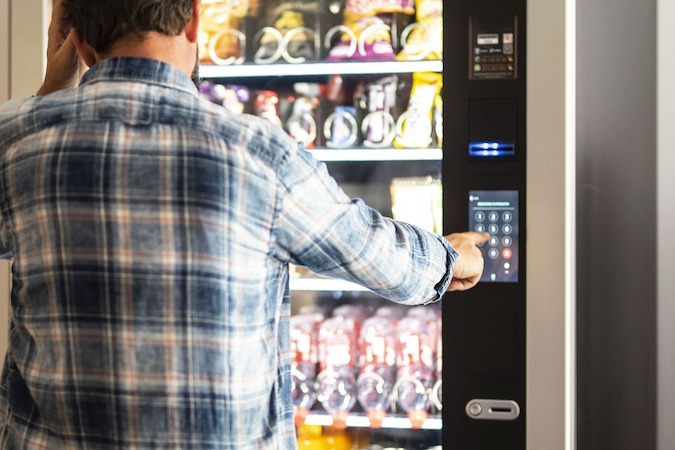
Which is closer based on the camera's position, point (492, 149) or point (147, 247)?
point (147, 247)

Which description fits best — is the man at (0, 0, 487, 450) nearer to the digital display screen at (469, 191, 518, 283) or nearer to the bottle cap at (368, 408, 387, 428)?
the digital display screen at (469, 191, 518, 283)

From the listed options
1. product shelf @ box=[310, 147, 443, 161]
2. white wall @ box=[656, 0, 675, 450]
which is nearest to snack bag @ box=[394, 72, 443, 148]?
product shelf @ box=[310, 147, 443, 161]

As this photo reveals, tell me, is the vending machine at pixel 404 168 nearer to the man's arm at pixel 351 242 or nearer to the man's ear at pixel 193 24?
the man's arm at pixel 351 242

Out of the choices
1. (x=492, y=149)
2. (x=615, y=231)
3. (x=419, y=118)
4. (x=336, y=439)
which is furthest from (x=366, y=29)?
→ (x=336, y=439)

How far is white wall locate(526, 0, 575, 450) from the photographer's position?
152 centimetres

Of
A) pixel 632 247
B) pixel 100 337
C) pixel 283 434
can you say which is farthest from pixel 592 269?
pixel 100 337

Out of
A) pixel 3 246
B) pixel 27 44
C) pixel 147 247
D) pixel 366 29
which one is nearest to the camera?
pixel 147 247

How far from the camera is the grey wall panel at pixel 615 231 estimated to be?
1985 mm

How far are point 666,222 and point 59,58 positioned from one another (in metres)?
1.40

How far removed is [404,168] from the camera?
7.07 ft

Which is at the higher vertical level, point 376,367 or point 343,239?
point 343,239

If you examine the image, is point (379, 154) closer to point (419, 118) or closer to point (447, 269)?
point (419, 118)

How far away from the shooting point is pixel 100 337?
41.9 inches

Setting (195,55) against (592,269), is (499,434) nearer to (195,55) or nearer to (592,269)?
(592,269)
